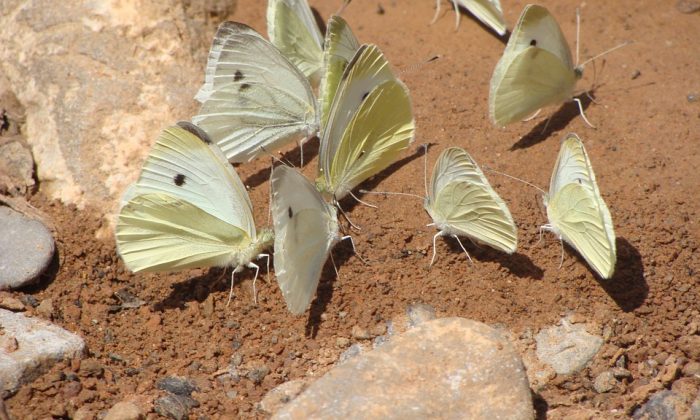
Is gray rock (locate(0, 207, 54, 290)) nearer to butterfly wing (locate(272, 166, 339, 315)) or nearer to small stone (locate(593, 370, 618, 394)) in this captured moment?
butterfly wing (locate(272, 166, 339, 315))

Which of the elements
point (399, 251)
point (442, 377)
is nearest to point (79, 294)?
point (399, 251)

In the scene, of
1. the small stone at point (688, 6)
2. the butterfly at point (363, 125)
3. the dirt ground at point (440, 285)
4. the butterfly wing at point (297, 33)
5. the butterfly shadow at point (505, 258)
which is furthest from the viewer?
the small stone at point (688, 6)

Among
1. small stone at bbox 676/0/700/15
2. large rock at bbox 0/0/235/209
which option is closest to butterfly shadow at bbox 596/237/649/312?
small stone at bbox 676/0/700/15

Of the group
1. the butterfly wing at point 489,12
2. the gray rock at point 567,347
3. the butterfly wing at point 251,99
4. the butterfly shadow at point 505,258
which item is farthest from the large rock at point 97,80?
the gray rock at point 567,347

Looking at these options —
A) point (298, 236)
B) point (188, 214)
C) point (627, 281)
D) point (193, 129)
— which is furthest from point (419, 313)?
point (193, 129)

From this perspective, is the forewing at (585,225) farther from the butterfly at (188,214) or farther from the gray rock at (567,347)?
the butterfly at (188,214)

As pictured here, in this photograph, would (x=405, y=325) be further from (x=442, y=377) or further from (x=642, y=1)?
(x=642, y=1)

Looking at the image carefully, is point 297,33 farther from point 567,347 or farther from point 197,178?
point 567,347
